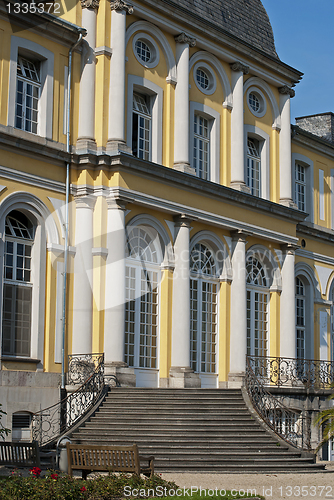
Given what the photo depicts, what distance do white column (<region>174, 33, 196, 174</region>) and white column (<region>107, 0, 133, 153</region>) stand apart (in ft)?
7.55

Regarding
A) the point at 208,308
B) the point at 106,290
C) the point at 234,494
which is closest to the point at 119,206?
the point at 106,290

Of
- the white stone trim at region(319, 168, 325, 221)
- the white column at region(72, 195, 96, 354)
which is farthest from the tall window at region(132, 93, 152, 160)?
the white stone trim at region(319, 168, 325, 221)

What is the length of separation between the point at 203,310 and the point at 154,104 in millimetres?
6340

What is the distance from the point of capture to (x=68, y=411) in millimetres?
18297

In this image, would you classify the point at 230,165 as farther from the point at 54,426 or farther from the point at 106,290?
the point at 54,426

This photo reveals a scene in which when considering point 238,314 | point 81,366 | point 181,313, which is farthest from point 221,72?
point 81,366

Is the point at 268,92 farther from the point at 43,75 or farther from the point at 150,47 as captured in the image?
the point at 43,75

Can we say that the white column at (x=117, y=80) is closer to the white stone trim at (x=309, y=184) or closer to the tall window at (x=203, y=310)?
the tall window at (x=203, y=310)

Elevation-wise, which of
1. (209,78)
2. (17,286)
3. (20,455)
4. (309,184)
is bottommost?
(20,455)

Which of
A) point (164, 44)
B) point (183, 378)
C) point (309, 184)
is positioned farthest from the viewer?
point (309, 184)

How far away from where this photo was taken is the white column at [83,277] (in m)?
19.4

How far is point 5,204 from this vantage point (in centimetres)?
1842

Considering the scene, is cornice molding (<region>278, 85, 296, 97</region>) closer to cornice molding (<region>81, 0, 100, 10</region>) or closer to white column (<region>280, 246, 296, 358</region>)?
white column (<region>280, 246, 296, 358</region>)

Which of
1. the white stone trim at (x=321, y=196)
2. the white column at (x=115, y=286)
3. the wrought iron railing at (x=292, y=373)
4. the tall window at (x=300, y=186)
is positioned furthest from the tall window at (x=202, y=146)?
the white stone trim at (x=321, y=196)
